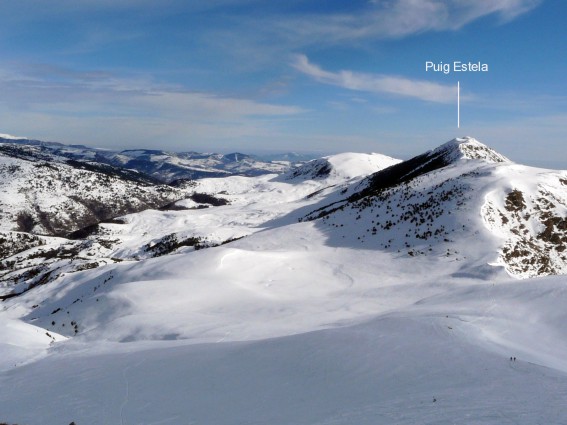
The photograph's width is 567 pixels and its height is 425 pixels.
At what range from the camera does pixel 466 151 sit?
227 ft

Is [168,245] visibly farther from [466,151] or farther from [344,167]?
[344,167]

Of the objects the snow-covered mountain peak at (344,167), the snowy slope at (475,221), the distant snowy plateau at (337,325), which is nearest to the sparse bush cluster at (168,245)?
the distant snowy plateau at (337,325)

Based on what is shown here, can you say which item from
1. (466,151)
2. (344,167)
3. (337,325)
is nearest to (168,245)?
(337,325)

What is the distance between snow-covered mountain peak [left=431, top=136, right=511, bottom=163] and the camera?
6762 cm

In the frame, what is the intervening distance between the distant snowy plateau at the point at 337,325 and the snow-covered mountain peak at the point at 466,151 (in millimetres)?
25424

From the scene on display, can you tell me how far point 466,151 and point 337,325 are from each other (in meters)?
64.5

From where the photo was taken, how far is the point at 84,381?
10750mm

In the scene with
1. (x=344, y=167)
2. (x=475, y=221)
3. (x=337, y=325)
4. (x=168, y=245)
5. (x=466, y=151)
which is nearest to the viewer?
(x=337, y=325)

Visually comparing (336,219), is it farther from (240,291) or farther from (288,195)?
(288,195)

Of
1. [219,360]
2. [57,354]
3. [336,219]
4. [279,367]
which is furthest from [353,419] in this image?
[336,219]

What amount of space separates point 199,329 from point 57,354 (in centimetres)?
538

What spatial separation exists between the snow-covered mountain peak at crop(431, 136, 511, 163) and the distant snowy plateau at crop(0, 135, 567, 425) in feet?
83.4

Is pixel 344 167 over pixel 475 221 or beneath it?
over

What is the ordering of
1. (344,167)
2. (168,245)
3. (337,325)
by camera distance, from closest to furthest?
(337,325) < (168,245) < (344,167)
